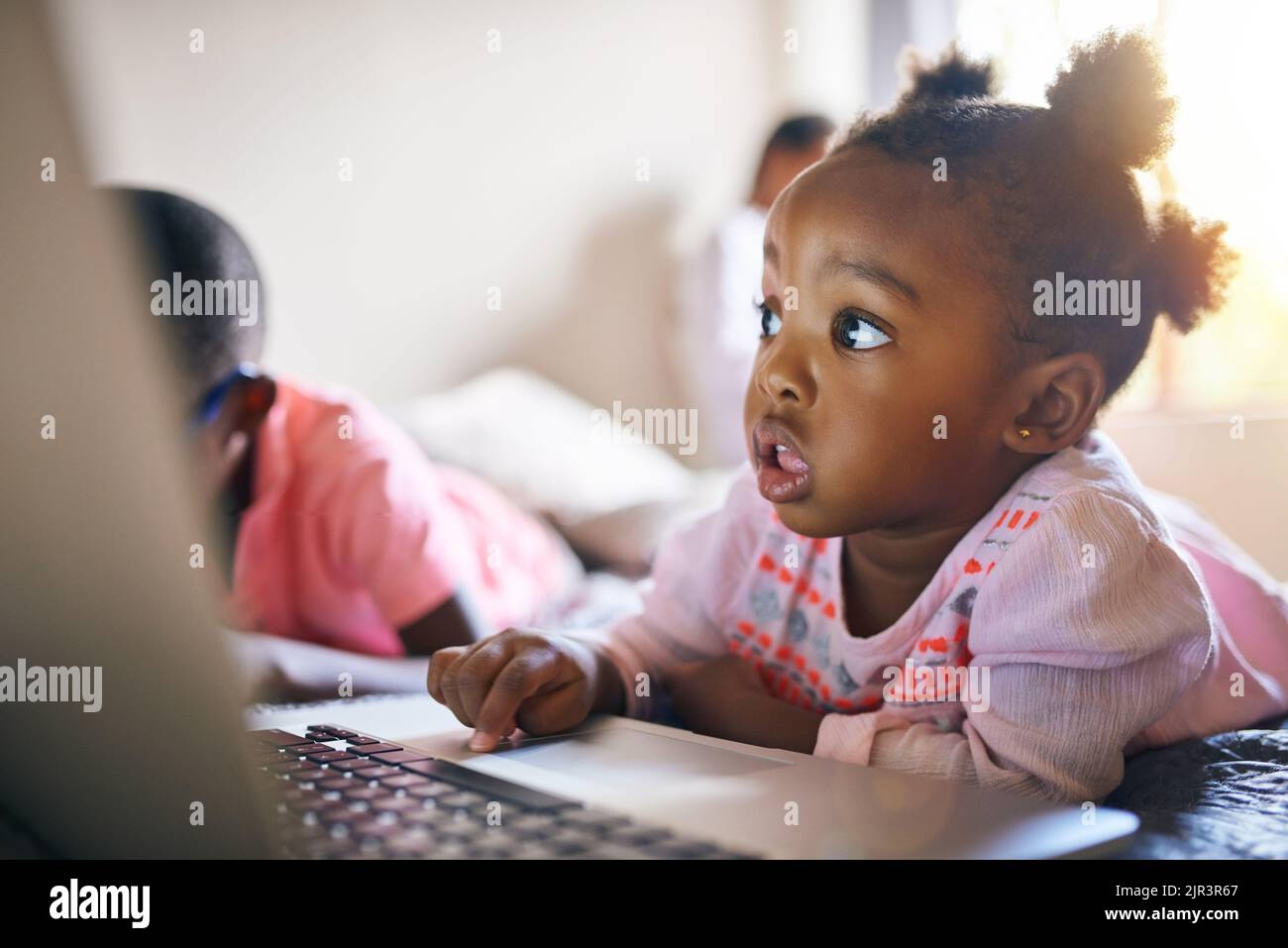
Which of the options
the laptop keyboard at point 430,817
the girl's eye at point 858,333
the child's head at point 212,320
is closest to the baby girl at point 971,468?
the girl's eye at point 858,333

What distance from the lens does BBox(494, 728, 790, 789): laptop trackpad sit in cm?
57

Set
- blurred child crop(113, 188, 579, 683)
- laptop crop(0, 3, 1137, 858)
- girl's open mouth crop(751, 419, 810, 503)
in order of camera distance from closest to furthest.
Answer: laptop crop(0, 3, 1137, 858)
girl's open mouth crop(751, 419, 810, 503)
blurred child crop(113, 188, 579, 683)

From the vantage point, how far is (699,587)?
942 millimetres

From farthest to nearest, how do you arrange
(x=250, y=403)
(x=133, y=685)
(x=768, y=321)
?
(x=250, y=403), (x=768, y=321), (x=133, y=685)

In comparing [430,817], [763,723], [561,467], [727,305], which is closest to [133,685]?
[430,817]

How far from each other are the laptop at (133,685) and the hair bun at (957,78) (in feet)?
2.10

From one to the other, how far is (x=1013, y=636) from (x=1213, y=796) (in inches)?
6.2

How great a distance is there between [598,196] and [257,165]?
34.9 inches

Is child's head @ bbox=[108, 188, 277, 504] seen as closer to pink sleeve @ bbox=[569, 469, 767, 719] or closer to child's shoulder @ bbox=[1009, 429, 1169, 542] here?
pink sleeve @ bbox=[569, 469, 767, 719]


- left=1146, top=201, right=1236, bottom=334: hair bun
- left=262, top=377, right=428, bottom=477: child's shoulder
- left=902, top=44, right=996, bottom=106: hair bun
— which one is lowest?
left=262, top=377, right=428, bottom=477: child's shoulder

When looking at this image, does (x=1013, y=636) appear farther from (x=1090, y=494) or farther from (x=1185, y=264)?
(x=1185, y=264)

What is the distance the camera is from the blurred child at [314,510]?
117 cm

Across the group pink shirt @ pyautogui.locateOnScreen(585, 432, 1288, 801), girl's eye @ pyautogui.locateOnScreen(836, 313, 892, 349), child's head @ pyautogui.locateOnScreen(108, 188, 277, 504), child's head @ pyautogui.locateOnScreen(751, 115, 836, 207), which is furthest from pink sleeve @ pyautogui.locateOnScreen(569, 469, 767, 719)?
child's head @ pyautogui.locateOnScreen(751, 115, 836, 207)
